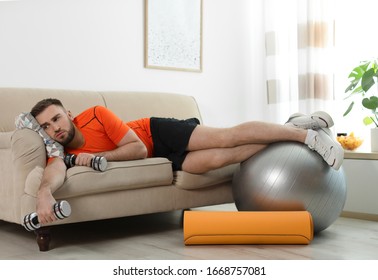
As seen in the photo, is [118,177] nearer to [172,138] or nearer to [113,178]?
[113,178]

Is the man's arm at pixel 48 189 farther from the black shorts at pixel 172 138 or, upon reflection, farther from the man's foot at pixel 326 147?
the man's foot at pixel 326 147

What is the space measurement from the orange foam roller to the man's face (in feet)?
2.53

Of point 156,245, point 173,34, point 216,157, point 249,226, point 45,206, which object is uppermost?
point 173,34

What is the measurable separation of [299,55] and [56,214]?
3.07m

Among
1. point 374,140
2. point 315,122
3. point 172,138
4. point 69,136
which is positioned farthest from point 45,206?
point 374,140

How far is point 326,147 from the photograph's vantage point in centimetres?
295

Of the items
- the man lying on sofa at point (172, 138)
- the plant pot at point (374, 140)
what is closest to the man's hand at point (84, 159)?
the man lying on sofa at point (172, 138)

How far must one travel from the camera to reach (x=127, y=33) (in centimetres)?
444

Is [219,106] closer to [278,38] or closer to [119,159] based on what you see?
[278,38]

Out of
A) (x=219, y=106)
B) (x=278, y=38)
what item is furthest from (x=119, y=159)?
(x=278, y=38)

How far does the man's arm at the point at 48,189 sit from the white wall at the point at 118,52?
1232mm

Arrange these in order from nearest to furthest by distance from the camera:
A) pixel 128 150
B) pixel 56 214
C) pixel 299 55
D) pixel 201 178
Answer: pixel 56 214, pixel 128 150, pixel 201 178, pixel 299 55

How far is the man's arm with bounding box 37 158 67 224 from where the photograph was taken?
2635mm

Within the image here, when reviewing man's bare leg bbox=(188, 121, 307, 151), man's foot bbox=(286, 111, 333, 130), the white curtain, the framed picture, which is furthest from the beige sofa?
the white curtain
